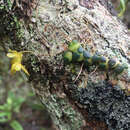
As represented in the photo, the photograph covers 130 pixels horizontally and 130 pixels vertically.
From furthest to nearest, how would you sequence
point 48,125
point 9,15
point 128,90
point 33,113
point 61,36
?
point 33,113 → point 48,125 → point 9,15 → point 61,36 → point 128,90

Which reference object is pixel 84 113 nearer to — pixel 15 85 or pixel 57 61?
pixel 57 61

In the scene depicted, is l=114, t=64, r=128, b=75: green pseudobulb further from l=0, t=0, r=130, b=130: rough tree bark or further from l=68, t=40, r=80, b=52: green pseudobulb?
l=68, t=40, r=80, b=52: green pseudobulb

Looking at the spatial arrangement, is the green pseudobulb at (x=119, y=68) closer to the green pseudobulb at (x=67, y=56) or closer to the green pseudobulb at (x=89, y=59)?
the green pseudobulb at (x=89, y=59)

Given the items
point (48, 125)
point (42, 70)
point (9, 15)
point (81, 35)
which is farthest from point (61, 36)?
point (48, 125)

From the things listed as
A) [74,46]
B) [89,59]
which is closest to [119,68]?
[89,59]

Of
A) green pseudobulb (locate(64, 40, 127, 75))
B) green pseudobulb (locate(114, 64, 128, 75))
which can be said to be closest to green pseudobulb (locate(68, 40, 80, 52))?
green pseudobulb (locate(64, 40, 127, 75))

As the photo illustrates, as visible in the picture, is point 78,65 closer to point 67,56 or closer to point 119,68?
point 67,56

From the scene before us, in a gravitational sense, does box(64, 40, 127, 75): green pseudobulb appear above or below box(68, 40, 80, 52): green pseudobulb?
below

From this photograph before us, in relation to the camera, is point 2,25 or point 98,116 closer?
point 98,116
